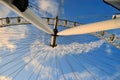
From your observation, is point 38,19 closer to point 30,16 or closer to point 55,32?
point 30,16

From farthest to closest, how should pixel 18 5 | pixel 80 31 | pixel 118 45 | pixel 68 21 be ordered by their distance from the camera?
pixel 68 21 < pixel 118 45 < pixel 80 31 < pixel 18 5

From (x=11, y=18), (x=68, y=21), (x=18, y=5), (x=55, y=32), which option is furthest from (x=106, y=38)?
(x=18, y=5)

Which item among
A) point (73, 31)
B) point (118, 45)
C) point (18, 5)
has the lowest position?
point (118, 45)

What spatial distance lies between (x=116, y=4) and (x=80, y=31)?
398 centimetres

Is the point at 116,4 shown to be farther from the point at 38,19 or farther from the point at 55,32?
the point at 55,32

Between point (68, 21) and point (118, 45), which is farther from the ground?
point (68, 21)

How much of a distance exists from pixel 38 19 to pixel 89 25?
3.54m

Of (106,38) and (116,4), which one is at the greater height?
(116,4)

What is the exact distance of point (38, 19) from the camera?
22.5 meters

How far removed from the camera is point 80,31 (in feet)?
76.1

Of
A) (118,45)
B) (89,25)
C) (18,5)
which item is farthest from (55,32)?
(118,45)

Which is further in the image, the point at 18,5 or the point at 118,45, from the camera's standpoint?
the point at 118,45

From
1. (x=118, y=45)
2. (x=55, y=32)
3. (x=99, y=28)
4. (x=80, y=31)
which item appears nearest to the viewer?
(x=99, y=28)

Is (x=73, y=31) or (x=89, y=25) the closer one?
(x=89, y=25)
